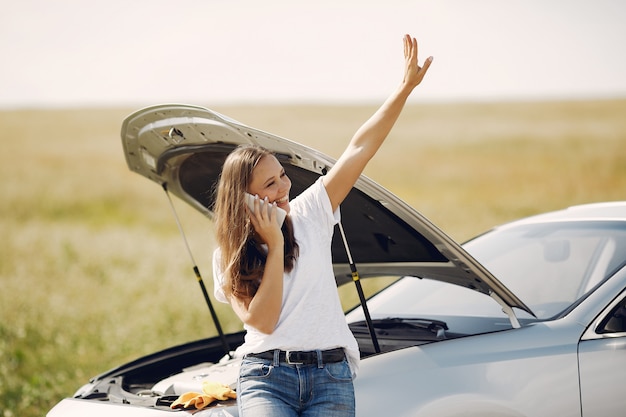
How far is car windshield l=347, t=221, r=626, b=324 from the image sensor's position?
436cm

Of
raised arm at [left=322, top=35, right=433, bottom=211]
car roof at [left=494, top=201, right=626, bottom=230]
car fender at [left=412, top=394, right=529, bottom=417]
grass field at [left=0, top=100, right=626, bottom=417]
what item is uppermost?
raised arm at [left=322, top=35, right=433, bottom=211]

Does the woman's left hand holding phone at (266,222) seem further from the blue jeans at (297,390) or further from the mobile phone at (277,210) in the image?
the blue jeans at (297,390)

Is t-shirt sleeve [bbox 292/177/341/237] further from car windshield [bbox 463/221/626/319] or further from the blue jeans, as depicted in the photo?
car windshield [bbox 463/221/626/319]

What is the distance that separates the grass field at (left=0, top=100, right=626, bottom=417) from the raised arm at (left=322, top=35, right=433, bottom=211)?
4.26 m

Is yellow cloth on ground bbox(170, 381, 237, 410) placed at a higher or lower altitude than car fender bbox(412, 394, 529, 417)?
higher

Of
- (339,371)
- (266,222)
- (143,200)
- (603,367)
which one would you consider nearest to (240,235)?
(266,222)

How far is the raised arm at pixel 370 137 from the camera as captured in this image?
9.49ft

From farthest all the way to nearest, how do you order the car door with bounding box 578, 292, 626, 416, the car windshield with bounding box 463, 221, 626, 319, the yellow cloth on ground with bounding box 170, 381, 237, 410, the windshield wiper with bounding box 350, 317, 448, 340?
the car windshield with bounding box 463, 221, 626, 319 < the windshield wiper with bounding box 350, 317, 448, 340 < the car door with bounding box 578, 292, 626, 416 < the yellow cloth on ground with bounding box 170, 381, 237, 410

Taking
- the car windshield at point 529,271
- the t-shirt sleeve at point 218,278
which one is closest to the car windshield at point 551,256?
the car windshield at point 529,271

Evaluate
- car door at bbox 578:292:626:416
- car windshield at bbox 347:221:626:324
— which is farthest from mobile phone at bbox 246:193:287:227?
car windshield at bbox 347:221:626:324

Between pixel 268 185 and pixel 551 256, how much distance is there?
256 centimetres

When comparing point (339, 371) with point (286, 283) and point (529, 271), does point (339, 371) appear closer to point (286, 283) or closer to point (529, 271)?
point (286, 283)

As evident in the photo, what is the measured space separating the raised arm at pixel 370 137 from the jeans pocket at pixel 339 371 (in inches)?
23.2

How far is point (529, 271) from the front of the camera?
4938mm
